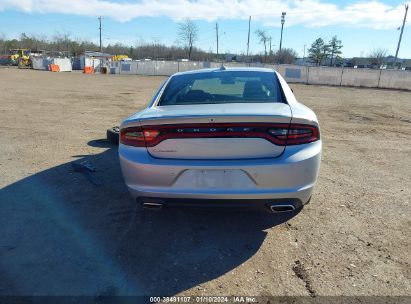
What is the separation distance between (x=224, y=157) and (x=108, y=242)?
4.52ft

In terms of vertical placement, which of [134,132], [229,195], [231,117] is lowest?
[229,195]

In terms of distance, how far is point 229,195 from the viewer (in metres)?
2.93

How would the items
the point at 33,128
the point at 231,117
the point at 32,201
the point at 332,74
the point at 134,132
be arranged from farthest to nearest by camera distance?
the point at 332,74, the point at 33,128, the point at 32,201, the point at 134,132, the point at 231,117

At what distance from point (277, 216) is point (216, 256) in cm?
107

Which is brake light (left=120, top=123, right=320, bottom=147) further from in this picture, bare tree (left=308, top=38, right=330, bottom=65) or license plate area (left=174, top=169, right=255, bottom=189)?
bare tree (left=308, top=38, right=330, bottom=65)

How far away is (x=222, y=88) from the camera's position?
425cm

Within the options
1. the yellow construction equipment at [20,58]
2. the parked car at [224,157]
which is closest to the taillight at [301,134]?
the parked car at [224,157]

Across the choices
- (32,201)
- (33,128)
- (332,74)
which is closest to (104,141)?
(33,128)

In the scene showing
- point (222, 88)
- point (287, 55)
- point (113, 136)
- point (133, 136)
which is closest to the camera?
point (133, 136)

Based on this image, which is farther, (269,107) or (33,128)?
(33,128)

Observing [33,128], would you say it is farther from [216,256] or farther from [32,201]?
[216,256]

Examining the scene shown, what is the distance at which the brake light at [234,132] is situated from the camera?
295cm

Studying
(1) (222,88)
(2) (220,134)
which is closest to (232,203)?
(2) (220,134)

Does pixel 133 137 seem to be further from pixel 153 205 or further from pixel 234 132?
pixel 234 132
